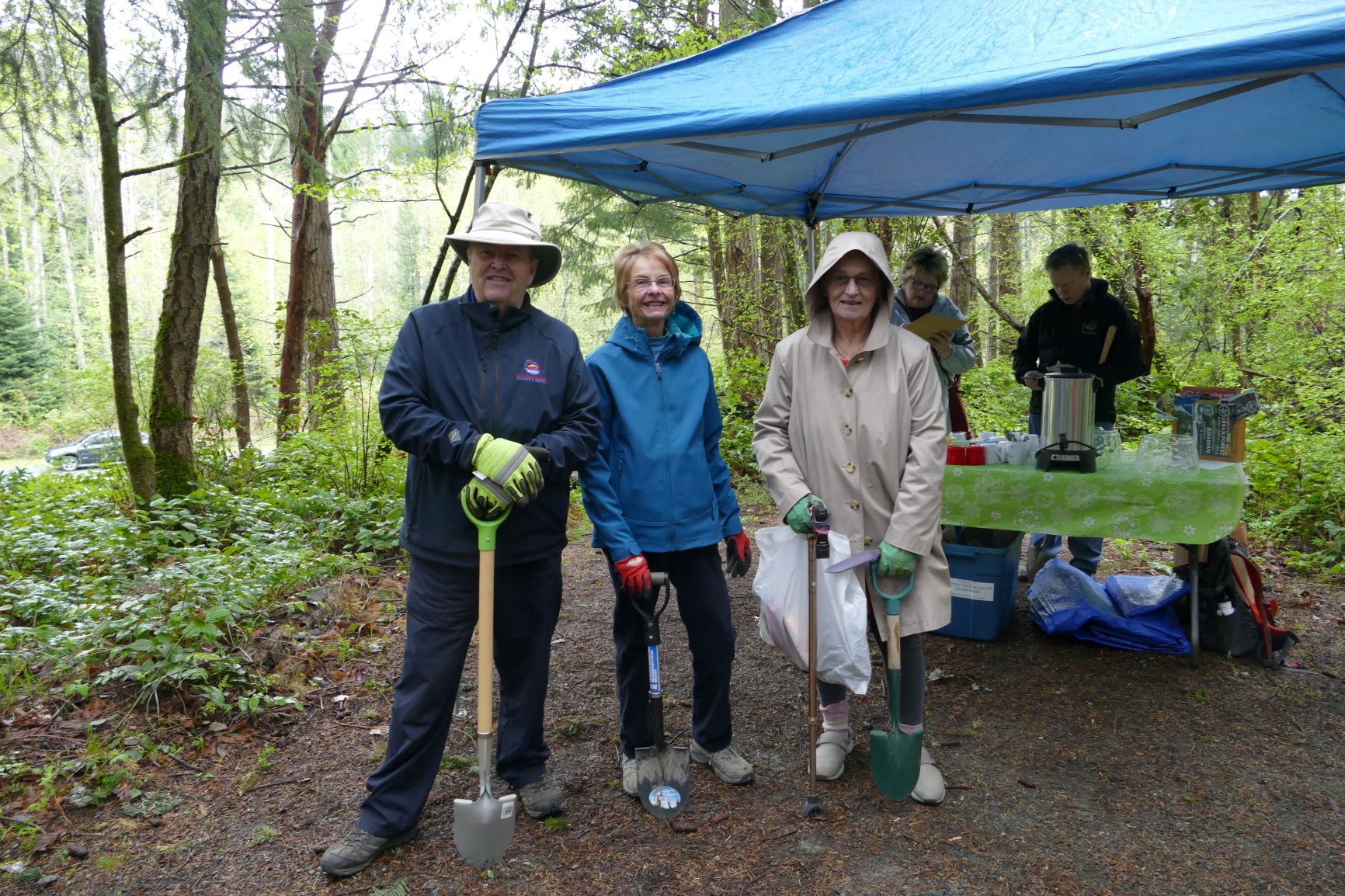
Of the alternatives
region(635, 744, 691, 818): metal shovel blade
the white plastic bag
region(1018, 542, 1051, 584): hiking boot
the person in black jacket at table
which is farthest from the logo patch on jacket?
region(1018, 542, 1051, 584): hiking boot

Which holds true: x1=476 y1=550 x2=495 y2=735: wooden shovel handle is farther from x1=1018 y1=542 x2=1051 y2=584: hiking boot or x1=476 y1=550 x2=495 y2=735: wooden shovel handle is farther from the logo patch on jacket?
x1=1018 y1=542 x2=1051 y2=584: hiking boot

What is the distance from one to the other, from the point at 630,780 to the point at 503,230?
6.33 feet

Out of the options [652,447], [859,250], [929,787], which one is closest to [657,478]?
[652,447]

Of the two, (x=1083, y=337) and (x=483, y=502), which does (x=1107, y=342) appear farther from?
(x=483, y=502)

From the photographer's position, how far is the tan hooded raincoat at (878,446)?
103 inches

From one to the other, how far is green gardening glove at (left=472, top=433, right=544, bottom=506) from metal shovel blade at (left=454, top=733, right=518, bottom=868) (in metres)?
0.71

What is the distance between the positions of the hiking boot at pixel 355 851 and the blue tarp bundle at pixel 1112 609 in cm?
332

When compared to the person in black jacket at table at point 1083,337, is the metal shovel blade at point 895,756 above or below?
below

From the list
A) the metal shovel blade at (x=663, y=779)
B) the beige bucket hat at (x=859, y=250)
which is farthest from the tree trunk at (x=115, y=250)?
the beige bucket hat at (x=859, y=250)

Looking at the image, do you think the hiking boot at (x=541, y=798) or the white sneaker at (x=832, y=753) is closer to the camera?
the hiking boot at (x=541, y=798)

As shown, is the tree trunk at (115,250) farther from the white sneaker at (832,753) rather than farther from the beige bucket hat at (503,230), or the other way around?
the white sneaker at (832,753)

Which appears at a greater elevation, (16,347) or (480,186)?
(16,347)

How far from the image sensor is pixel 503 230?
8.14 ft

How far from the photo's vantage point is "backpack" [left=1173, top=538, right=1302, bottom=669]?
149 inches
